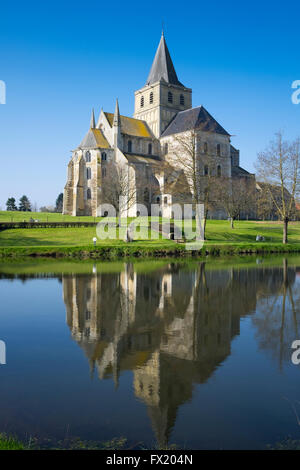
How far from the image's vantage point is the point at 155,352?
8.17m

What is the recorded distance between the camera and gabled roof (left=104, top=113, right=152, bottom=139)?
68.4m

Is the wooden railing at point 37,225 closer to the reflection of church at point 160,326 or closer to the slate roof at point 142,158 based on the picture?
the slate roof at point 142,158

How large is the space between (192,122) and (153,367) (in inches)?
2428

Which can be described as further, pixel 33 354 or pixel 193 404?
pixel 33 354

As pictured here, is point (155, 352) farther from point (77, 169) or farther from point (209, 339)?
point (77, 169)

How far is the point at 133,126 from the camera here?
7106 centimetres

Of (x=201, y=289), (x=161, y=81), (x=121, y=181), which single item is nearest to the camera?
(x=201, y=289)

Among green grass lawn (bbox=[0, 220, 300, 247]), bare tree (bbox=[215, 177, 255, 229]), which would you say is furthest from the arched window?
green grass lawn (bbox=[0, 220, 300, 247])

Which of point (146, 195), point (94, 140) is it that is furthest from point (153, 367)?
point (94, 140)

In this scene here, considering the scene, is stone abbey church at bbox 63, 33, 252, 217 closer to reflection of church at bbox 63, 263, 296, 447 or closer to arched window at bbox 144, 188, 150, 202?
arched window at bbox 144, 188, 150, 202

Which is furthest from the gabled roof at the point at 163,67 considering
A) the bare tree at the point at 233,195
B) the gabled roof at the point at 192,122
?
the bare tree at the point at 233,195

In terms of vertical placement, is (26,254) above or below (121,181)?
below
